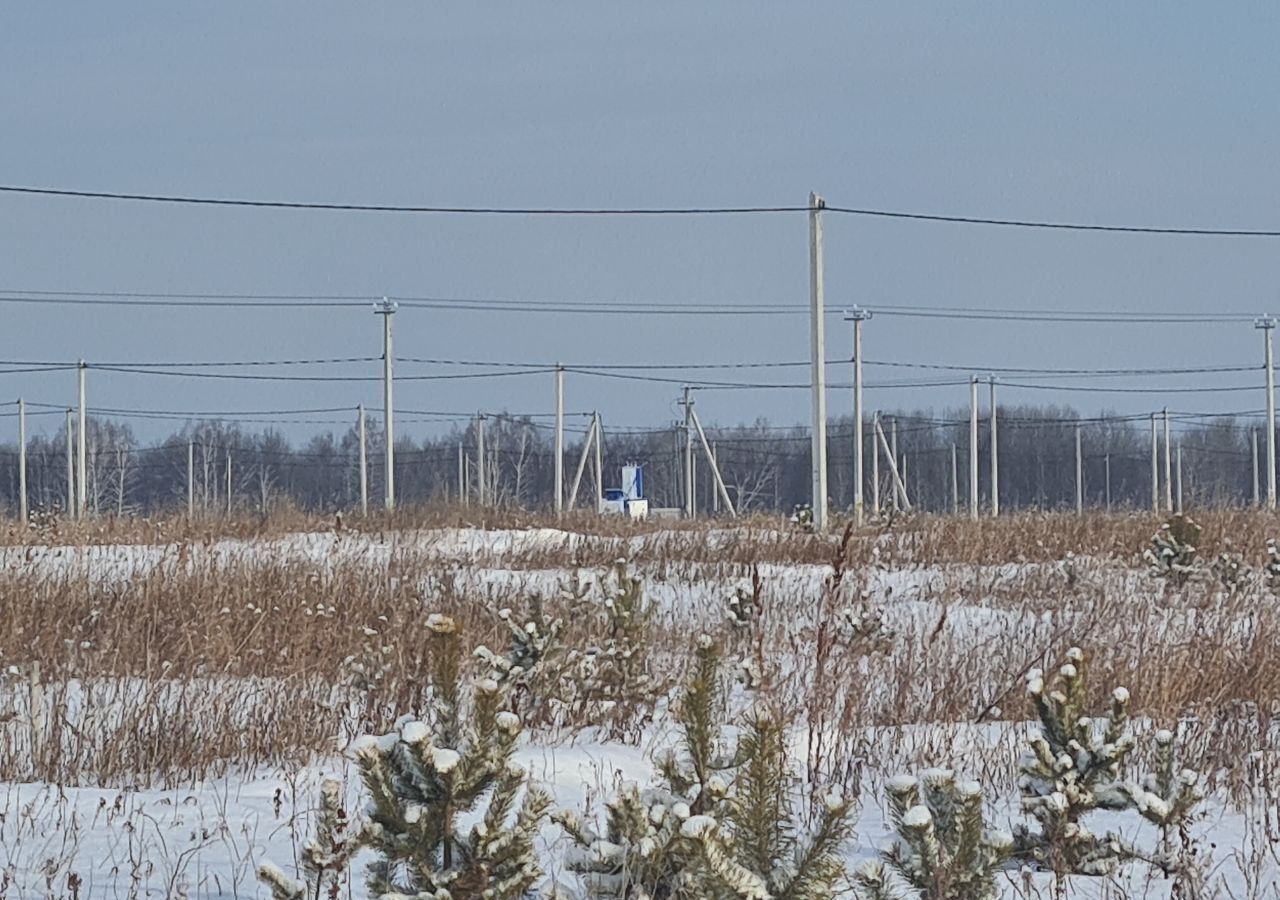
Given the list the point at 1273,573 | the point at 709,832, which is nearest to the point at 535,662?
the point at 709,832

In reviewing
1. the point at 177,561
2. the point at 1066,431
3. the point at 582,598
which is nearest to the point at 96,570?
the point at 177,561

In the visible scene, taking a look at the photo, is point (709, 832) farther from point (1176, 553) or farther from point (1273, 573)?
point (1176, 553)

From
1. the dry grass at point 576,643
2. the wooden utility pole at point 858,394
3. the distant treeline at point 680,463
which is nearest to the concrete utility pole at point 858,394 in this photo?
the wooden utility pole at point 858,394

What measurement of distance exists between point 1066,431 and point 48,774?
94280mm

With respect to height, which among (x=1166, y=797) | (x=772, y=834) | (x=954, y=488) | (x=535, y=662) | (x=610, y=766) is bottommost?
(x=610, y=766)

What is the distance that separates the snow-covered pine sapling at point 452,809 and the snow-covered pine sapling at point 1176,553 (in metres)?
10.2

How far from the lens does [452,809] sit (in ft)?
9.56

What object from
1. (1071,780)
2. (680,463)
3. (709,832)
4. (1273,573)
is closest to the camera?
(709,832)

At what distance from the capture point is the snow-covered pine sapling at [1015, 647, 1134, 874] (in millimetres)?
4160

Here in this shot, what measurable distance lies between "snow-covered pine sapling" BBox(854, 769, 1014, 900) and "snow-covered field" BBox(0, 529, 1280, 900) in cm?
15

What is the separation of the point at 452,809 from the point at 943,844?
1055 mm

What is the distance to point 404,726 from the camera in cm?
284

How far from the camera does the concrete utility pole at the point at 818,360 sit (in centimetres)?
1988

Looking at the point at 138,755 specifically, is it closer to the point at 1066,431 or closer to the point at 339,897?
the point at 339,897
